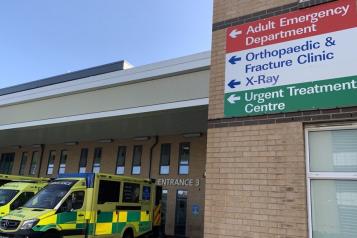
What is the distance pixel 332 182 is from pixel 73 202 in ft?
31.3

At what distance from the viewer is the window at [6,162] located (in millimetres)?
32406

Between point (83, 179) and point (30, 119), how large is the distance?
8969 millimetres

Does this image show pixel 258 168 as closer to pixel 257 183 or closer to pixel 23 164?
pixel 257 183

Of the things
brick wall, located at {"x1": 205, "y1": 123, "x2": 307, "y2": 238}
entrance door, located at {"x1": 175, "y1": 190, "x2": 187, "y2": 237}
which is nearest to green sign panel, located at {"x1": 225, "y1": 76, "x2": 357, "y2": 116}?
brick wall, located at {"x1": 205, "y1": 123, "x2": 307, "y2": 238}

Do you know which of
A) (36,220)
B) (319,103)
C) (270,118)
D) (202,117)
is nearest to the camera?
(319,103)

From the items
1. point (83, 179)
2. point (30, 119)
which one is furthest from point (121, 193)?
point (30, 119)

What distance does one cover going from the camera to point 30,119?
20641mm

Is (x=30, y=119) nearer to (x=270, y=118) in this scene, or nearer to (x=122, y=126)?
(x=122, y=126)

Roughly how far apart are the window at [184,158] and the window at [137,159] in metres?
2.93

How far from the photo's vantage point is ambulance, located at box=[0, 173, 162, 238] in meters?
11.7

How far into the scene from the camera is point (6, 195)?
1650 centimetres

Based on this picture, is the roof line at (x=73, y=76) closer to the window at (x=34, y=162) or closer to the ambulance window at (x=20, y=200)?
the window at (x=34, y=162)

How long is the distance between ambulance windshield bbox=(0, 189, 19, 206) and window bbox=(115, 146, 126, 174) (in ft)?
29.2

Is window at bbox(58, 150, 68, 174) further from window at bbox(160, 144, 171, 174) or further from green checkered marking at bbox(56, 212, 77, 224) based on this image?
green checkered marking at bbox(56, 212, 77, 224)
